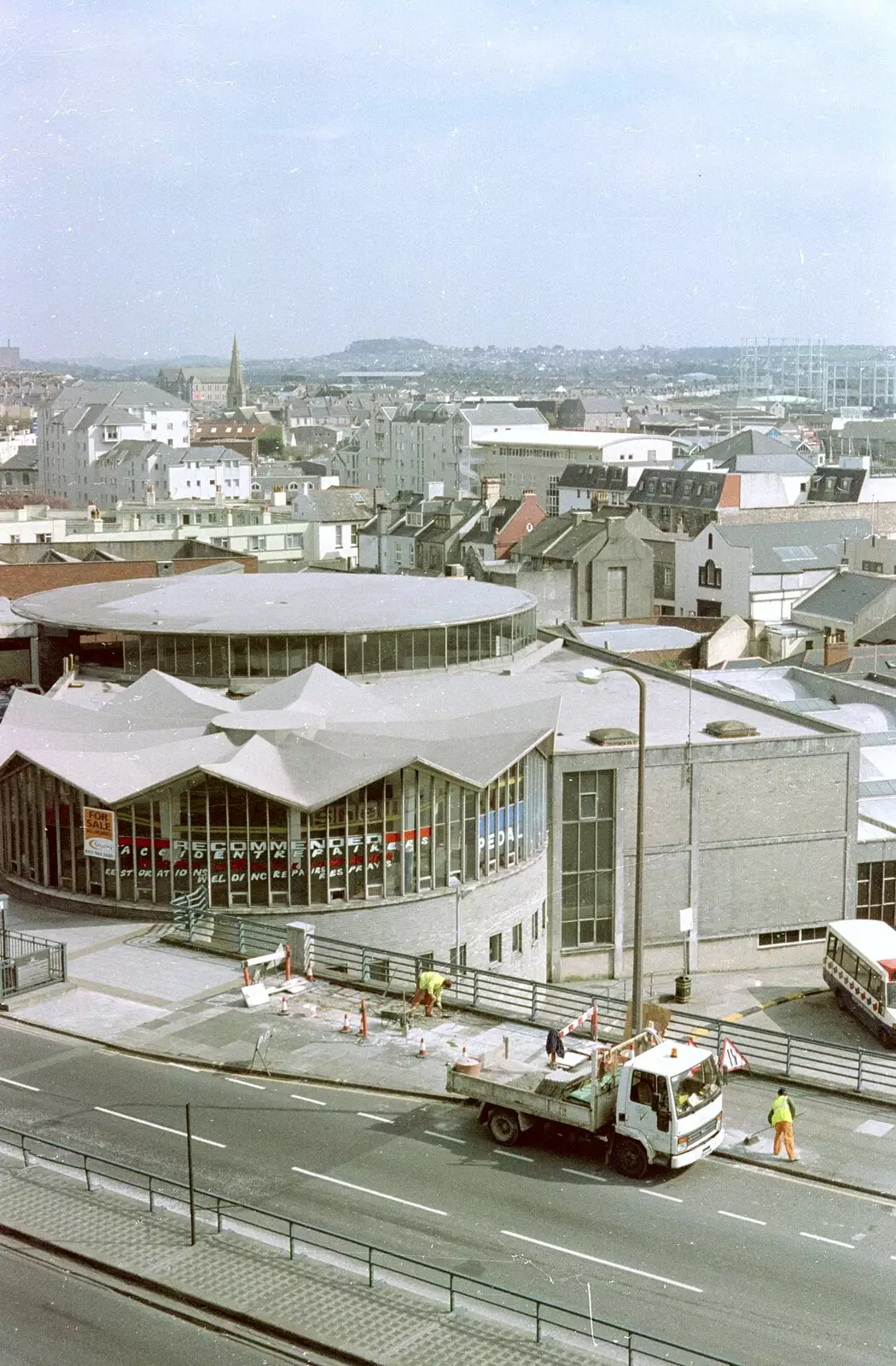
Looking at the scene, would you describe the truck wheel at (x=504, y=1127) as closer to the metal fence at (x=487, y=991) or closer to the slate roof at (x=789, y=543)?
Answer: the metal fence at (x=487, y=991)

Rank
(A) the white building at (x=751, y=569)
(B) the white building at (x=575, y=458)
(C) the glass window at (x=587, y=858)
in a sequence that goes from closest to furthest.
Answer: (C) the glass window at (x=587, y=858) → (A) the white building at (x=751, y=569) → (B) the white building at (x=575, y=458)

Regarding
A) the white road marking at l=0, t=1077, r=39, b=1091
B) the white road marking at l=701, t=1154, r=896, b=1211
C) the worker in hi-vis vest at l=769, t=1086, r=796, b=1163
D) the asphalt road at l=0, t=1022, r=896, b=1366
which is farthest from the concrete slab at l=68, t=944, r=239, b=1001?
the worker in hi-vis vest at l=769, t=1086, r=796, b=1163

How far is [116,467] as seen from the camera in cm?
19150

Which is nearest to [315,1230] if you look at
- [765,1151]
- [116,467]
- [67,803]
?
[765,1151]

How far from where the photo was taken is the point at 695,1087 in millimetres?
25891

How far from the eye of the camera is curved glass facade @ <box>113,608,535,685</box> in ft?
176

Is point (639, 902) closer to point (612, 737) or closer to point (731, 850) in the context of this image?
point (612, 737)

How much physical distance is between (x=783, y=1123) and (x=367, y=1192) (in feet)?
22.9

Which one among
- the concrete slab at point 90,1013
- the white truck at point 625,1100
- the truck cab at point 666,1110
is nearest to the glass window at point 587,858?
the concrete slab at point 90,1013

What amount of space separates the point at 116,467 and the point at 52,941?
526ft

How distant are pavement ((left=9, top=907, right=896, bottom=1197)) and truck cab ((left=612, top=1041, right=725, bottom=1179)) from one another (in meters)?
1.42

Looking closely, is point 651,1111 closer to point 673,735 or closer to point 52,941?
point 52,941

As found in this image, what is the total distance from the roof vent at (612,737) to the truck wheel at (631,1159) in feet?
83.0

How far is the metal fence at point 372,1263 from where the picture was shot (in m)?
20.4
